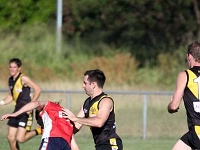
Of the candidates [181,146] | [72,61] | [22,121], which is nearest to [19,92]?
[22,121]

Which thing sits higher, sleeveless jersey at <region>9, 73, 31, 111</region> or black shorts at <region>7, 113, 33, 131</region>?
sleeveless jersey at <region>9, 73, 31, 111</region>

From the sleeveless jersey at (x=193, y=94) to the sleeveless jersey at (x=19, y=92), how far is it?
5.44m

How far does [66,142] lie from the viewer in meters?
8.84

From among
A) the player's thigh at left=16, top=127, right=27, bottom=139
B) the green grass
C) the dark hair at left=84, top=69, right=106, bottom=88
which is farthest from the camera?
the green grass

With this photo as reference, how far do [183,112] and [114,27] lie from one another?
58.9ft

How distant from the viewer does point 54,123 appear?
877cm

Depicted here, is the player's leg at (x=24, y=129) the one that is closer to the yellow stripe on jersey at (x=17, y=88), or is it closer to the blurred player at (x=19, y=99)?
the blurred player at (x=19, y=99)

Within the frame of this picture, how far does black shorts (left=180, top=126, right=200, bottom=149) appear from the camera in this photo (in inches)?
383

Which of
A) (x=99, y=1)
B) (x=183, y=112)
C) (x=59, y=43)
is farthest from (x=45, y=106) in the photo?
(x=99, y=1)

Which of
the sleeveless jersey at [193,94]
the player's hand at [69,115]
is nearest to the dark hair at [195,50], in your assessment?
the sleeveless jersey at [193,94]

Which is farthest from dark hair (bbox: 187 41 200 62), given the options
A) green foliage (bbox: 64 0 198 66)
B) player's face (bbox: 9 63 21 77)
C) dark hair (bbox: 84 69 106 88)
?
green foliage (bbox: 64 0 198 66)

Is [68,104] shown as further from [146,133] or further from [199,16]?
[199,16]

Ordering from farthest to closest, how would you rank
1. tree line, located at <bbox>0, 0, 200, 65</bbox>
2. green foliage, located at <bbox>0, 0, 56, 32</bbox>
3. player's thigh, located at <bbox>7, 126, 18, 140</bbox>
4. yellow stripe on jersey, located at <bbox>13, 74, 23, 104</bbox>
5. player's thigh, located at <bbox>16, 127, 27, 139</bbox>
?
tree line, located at <bbox>0, 0, 200, 65</bbox> < green foliage, located at <bbox>0, 0, 56, 32</bbox> < yellow stripe on jersey, located at <bbox>13, 74, 23, 104</bbox> < player's thigh, located at <bbox>7, 126, 18, 140</bbox> < player's thigh, located at <bbox>16, 127, 27, 139</bbox>

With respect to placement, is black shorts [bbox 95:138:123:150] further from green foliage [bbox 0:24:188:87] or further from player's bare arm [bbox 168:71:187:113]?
green foliage [bbox 0:24:188:87]
